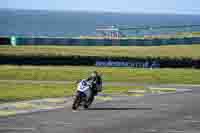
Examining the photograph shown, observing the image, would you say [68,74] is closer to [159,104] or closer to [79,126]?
[159,104]

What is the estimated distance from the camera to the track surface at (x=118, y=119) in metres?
22.7

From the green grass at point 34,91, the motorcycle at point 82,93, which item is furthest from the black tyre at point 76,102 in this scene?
the green grass at point 34,91

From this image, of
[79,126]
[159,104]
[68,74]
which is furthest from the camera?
[68,74]

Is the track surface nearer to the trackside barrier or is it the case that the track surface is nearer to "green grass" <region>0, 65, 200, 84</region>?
"green grass" <region>0, 65, 200, 84</region>

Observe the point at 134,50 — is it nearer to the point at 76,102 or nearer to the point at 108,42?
the point at 108,42

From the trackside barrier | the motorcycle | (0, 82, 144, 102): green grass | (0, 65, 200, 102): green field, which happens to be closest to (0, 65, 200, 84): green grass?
(0, 65, 200, 102): green field

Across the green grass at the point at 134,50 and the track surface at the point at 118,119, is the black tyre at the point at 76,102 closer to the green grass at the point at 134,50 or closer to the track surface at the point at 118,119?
the track surface at the point at 118,119

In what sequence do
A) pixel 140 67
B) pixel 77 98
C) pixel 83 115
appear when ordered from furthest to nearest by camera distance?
pixel 140 67 < pixel 77 98 < pixel 83 115

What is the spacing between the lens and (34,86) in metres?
46.3

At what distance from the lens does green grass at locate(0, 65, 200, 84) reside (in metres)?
55.9

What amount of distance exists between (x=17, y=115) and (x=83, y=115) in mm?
2419

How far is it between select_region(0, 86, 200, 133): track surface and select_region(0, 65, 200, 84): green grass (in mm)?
20396

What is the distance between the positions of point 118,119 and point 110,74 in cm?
3290

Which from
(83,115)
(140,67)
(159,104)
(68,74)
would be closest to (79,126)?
(83,115)
